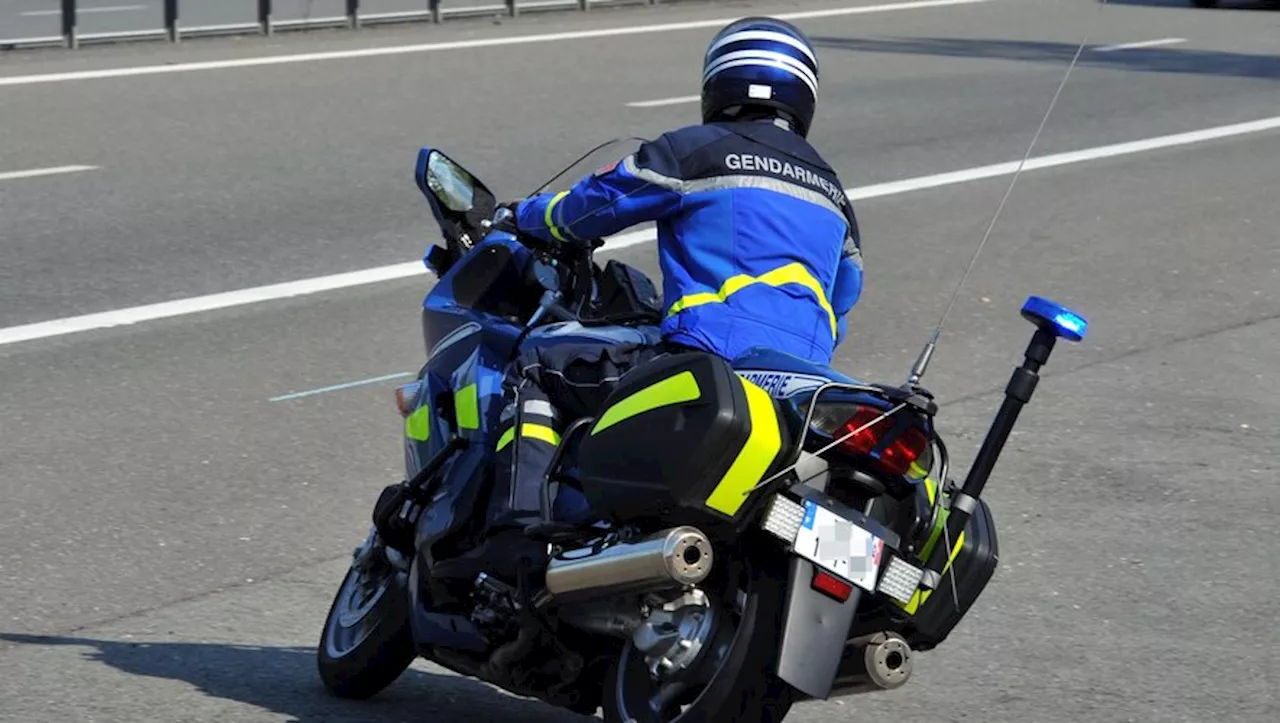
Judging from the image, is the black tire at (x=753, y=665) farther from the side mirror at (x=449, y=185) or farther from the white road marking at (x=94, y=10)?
the white road marking at (x=94, y=10)

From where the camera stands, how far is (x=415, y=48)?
1986 cm

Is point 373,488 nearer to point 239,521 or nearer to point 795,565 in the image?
point 239,521

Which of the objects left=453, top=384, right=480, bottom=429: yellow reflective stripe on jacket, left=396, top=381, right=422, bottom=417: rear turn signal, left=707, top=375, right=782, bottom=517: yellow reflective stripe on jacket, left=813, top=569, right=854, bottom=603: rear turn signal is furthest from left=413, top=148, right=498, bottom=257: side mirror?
left=813, top=569, right=854, bottom=603: rear turn signal

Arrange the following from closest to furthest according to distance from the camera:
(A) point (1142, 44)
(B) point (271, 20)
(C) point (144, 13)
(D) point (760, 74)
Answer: (D) point (760, 74)
(C) point (144, 13)
(B) point (271, 20)
(A) point (1142, 44)

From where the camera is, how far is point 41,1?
18.7 metres

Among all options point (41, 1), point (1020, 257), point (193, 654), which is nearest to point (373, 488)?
point (193, 654)

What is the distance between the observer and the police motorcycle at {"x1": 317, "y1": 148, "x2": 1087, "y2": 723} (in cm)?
399

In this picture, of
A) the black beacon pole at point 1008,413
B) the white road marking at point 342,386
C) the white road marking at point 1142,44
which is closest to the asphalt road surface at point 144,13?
the white road marking at point 1142,44

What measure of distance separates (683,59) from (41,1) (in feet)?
18.0

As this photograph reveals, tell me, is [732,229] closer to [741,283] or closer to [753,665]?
[741,283]

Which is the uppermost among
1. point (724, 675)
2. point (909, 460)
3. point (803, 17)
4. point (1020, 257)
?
point (909, 460)

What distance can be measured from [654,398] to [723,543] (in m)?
0.29

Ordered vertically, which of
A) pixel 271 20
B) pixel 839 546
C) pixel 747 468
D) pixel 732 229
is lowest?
pixel 271 20

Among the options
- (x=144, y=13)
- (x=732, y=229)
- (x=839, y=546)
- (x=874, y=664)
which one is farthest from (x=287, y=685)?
(x=144, y=13)
